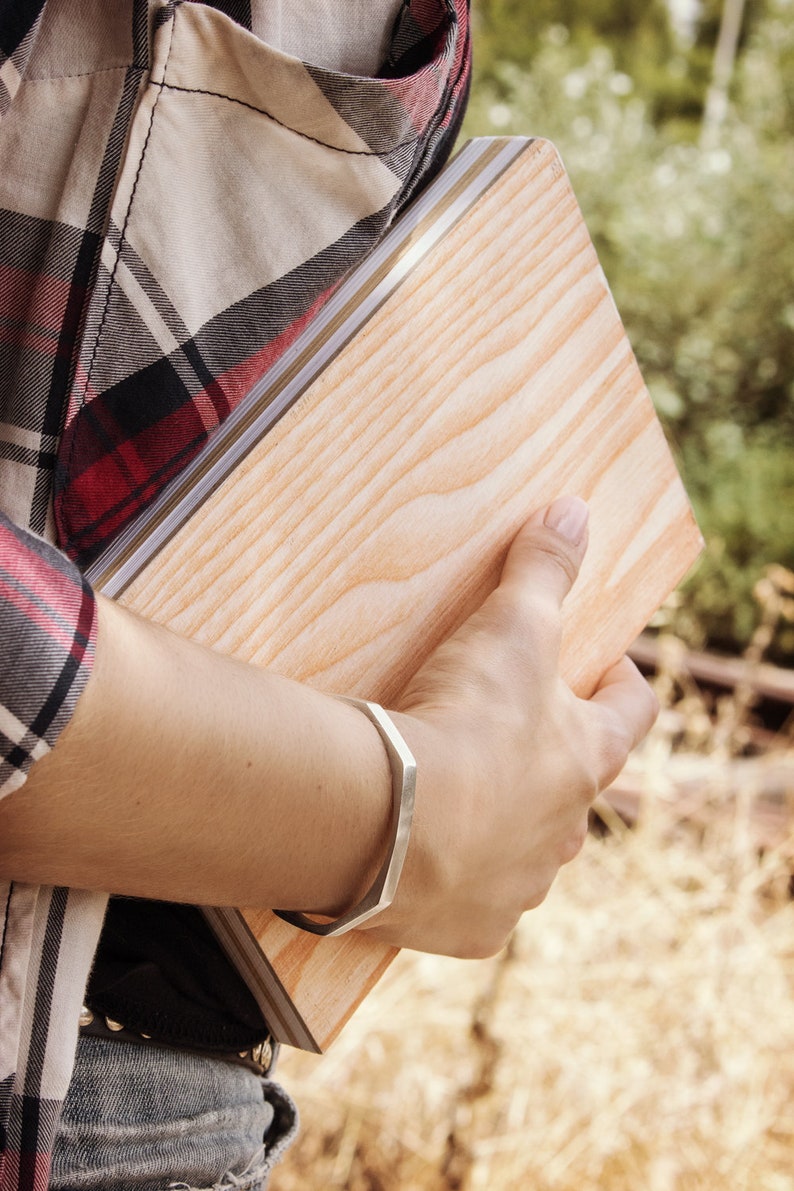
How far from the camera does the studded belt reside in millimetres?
586

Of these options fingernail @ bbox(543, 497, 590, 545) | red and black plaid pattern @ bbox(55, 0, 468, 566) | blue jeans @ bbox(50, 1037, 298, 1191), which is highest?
red and black plaid pattern @ bbox(55, 0, 468, 566)

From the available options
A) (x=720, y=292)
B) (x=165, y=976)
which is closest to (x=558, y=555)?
(x=165, y=976)

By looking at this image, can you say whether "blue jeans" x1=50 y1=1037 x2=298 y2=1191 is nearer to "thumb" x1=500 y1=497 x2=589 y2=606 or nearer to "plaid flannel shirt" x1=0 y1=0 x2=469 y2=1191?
"plaid flannel shirt" x1=0 y1=0 x2=469 y2=1191

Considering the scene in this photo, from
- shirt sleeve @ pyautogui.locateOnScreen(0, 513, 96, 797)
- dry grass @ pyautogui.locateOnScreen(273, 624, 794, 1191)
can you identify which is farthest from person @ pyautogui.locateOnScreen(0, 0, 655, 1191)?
dry grass @ pyautogui.locateOnScreen(273, 624, 794, 1191)

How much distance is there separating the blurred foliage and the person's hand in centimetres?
380

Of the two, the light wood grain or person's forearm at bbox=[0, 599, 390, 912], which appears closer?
person's forearm at bbox=[0, 599, 390, 912]

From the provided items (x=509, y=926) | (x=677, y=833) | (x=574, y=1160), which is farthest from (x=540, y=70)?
(x=509, y=926)

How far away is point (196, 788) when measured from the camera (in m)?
0.44

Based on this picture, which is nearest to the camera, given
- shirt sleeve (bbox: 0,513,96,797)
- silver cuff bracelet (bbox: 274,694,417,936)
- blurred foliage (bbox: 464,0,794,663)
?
shirt sleeve (bbox: 0,513,96,797)

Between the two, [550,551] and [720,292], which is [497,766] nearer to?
[550,551]

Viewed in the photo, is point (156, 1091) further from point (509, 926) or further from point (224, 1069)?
point (509, 926)

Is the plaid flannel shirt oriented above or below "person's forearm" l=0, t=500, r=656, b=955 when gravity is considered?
above

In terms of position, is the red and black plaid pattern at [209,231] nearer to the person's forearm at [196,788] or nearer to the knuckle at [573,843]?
the person's forearm at [196,788]

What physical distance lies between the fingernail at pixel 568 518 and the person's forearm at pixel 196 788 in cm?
26
